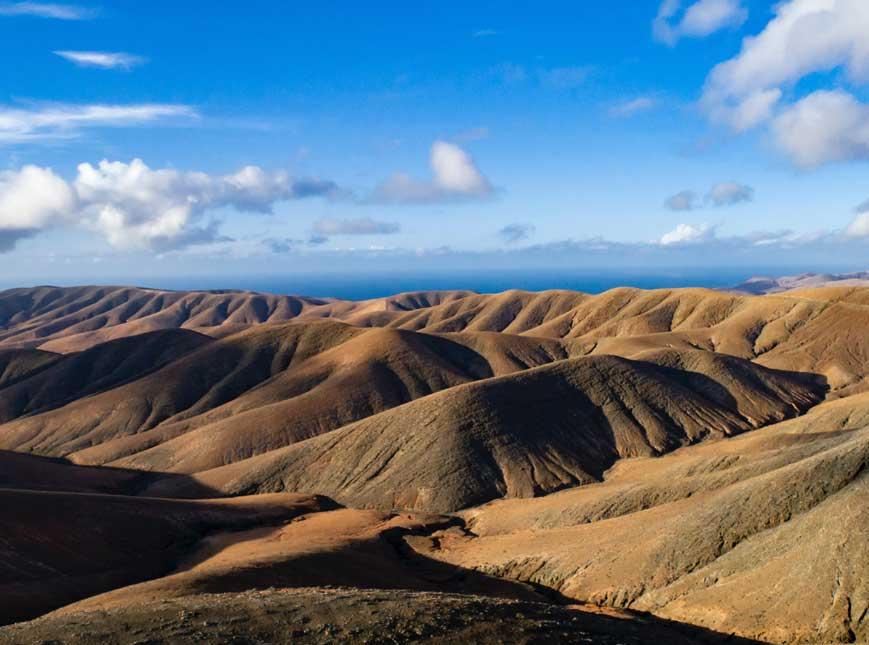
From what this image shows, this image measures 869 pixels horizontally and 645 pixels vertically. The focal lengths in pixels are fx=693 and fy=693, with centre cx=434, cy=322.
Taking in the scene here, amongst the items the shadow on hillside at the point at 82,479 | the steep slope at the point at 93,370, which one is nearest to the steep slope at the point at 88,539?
the shadow on hillside at the point at 82,479

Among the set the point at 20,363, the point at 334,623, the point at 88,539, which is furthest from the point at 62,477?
the point at 20,363

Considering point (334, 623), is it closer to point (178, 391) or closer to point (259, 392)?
point (259, 392)

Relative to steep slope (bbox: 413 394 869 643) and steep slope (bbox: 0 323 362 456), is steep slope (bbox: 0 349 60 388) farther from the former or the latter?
steep slope (bbox: 413 394 869 643)

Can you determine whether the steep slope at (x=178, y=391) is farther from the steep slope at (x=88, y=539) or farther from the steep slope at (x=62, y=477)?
the steep slope at (x=88, y=539)

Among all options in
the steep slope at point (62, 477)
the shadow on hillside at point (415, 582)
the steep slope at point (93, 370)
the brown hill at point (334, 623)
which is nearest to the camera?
the brown hill at point (334, 623)

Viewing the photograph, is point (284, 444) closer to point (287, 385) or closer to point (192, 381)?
point (287, 385)
